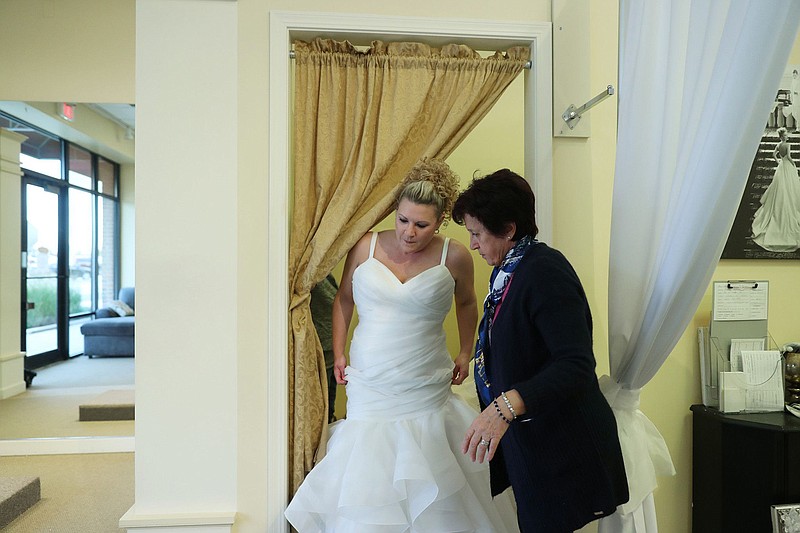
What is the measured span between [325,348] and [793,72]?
8.14 feet

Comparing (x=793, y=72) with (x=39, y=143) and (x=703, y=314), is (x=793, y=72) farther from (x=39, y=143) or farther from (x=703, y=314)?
(x=39, y=143)

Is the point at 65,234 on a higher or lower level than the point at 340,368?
higher

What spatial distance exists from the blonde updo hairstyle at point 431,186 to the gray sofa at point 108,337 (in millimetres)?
4286

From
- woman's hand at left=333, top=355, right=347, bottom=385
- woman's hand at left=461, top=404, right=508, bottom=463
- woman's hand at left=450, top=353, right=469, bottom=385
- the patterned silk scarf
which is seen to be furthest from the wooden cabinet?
woman's hand at left=333, top=355, right=347, bottom=385

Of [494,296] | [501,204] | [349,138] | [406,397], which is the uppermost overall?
[349,138]

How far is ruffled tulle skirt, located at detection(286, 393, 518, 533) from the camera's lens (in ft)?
6.41

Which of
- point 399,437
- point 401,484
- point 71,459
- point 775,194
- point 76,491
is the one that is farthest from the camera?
point 71,459

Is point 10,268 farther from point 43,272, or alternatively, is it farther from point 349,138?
point 349,138

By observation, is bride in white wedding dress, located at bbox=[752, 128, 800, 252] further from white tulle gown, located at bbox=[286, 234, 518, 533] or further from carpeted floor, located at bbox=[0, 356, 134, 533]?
carpeted floor, located at bbox=[0, 356, 134, 533]

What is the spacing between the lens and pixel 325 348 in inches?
103

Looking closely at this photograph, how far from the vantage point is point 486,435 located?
59.0 inches

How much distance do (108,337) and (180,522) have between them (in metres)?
3.93

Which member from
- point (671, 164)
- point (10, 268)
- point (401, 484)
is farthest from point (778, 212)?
point (10, 268)

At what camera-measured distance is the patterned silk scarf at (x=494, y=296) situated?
1.69 metres
